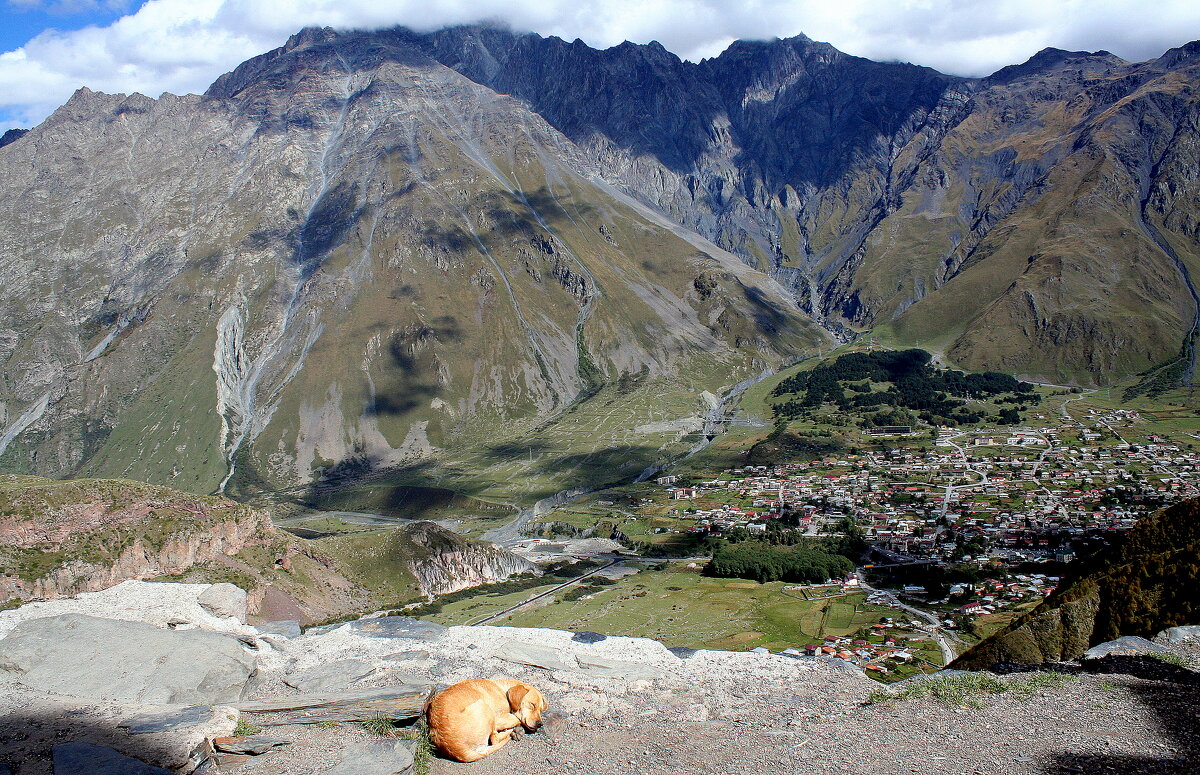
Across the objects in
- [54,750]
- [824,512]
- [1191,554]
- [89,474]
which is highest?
[1191,554]

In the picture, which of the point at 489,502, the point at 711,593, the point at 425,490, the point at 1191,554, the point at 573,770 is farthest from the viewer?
the point at 425,490

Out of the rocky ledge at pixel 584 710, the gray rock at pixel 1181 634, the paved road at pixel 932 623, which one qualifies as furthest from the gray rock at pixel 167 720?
the paved road at pixel 932 623

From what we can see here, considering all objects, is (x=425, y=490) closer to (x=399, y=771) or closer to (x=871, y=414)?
(x=871, y=414)

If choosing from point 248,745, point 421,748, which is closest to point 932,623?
point 421,748

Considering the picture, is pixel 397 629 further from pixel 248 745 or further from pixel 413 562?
pixel 413 562

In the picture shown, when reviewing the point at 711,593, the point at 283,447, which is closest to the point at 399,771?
the point at 711,593

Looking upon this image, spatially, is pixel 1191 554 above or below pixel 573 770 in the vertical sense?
above
